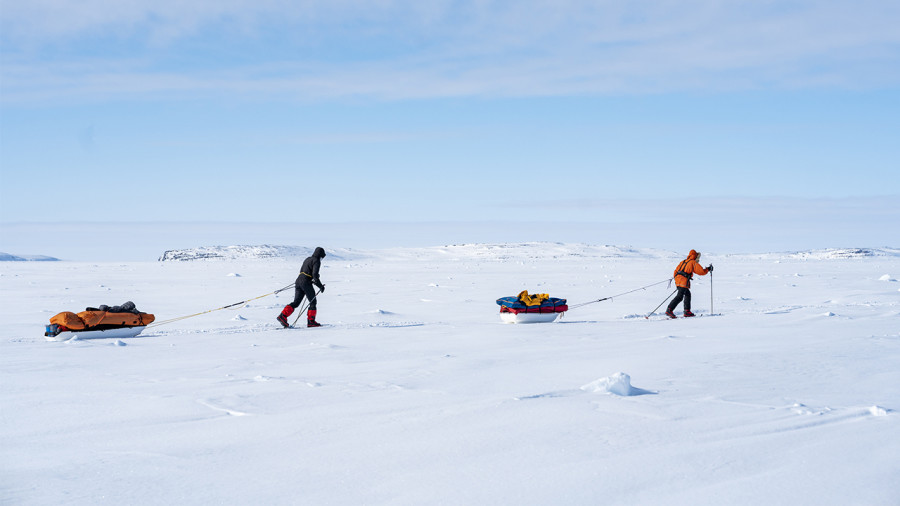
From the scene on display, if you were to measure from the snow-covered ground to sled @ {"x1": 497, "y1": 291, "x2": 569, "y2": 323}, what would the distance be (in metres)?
2.14

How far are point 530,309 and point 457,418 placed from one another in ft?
26.4

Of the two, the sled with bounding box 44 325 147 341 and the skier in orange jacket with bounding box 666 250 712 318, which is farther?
the skier in orange jacket with bounding box 666 250 712 318

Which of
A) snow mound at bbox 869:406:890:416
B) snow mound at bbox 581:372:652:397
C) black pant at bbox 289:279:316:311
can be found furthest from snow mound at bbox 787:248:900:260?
snow mound at bbox 581:372:652:397

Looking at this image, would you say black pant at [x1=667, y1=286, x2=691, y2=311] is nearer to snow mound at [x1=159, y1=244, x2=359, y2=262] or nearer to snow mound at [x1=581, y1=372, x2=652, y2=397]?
snow mound at [x1=581, y1=372, x2=652, y2=397]

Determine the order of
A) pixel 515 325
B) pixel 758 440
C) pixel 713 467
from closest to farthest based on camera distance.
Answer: pixel 713 467 → pixel 758 440 → pixel 515 325

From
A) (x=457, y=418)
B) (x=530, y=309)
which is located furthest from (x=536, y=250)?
(x=457, y=418)

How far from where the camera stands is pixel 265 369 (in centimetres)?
764

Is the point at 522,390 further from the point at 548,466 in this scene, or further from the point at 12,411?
the point at 12,411

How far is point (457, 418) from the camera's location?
519 cm

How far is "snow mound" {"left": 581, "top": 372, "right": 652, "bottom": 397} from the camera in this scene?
5.96 m

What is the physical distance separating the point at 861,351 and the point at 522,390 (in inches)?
186

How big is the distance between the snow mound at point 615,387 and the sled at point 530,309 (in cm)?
679

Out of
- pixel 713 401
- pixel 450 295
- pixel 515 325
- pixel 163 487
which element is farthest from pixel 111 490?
pixel 450 295

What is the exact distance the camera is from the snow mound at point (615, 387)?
596 centimetres
